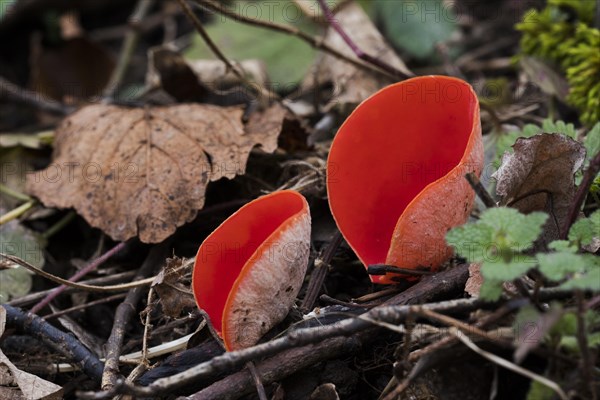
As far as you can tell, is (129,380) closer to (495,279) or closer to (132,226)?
(132,226)

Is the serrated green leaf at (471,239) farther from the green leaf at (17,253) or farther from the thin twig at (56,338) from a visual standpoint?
the green leaf at (17,253)

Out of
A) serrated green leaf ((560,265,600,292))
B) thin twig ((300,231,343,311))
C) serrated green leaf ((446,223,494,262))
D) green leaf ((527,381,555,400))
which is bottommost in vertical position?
thin twig ((300,231,343,311))

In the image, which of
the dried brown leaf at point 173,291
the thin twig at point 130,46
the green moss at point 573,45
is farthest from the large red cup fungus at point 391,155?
the thin twig at point 130,46

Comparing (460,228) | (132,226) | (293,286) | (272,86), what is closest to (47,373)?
(132,226)

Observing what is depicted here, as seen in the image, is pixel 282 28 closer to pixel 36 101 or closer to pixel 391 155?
pixel 391 155

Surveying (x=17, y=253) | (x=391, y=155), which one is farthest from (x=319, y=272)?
(x=17, y=253)

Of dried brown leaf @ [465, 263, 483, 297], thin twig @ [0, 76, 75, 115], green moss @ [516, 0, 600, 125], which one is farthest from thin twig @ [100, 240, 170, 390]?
green moss @ [516, 0, 600, 125]

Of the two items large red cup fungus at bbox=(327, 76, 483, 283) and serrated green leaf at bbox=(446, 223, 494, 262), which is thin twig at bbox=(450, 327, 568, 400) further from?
large red cup fungus at bbox=(327, 76, 483, 283)
